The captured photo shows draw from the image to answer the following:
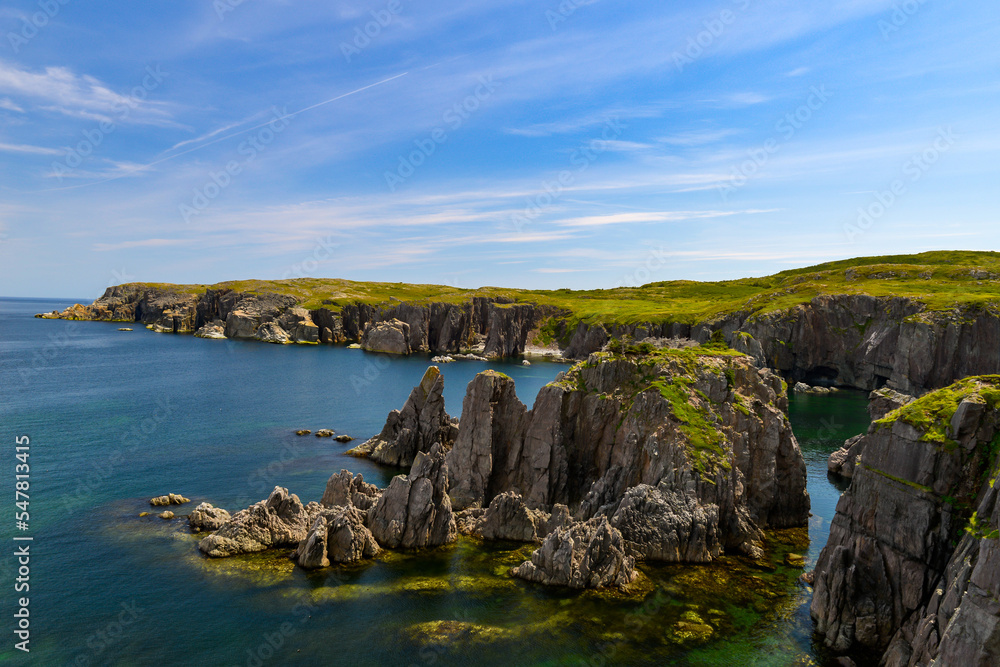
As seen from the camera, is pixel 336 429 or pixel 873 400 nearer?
pixel 873 400

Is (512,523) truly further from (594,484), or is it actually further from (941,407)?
(941,407)

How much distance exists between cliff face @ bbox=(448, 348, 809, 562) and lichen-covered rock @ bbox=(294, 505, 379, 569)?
43.3 feet

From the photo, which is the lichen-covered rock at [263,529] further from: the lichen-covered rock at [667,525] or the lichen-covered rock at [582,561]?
the lichen-covered rock at [667,525]

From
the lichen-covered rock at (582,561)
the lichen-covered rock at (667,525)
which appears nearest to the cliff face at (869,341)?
the lichen-covered rock at (667,525)

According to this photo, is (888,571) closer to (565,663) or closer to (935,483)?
(935,483)

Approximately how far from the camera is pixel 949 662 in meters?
23.3

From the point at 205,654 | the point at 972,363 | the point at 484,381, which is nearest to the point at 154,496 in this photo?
the point at 205,654

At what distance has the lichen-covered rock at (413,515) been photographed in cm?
4859

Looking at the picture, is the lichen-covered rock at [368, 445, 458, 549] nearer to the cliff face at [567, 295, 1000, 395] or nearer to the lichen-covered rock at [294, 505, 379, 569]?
the lichen-covered rock at [294, 505, 379, 569]

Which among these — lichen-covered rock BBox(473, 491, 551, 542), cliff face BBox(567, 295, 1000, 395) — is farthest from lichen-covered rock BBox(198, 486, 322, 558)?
cliff face BBox(567, 295, 1000, 395)

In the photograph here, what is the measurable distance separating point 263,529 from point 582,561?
28.1 m

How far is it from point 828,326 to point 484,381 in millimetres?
129725

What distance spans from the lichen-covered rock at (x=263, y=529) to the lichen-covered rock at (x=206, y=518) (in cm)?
352

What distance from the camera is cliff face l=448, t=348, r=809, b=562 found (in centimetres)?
4716
